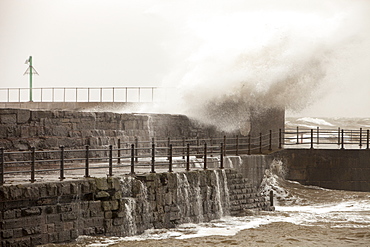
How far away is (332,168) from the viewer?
25891mm

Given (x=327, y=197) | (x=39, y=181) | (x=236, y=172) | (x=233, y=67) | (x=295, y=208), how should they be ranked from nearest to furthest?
(x=39, y=181) → (x=236, y=172) → (x=295, y=208) → (x=327, y=197) → (x=233, y=67)

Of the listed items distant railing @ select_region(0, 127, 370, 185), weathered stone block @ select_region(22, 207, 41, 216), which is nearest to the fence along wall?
distant railing @ select_region(0, 127, 370, 185)

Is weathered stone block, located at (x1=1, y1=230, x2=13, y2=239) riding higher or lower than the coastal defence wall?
lower

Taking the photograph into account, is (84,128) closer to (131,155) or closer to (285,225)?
(131,155)

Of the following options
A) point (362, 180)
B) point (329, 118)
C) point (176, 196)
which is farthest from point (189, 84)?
point (329, 118)

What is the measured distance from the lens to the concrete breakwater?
12438 mm

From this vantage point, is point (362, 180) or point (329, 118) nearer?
point (362, 180)

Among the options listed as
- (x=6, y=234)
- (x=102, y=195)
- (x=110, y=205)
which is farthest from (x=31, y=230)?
(x=110, y=205)

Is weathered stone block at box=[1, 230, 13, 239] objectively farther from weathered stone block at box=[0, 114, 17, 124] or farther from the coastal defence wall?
the coastal defence wall

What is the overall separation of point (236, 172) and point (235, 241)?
466cm

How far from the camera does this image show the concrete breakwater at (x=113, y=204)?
1244 centimetres

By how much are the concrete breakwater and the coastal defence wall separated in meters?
6.78

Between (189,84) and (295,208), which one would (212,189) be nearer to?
(295,208)

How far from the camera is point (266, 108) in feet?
86.4
